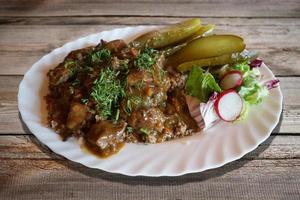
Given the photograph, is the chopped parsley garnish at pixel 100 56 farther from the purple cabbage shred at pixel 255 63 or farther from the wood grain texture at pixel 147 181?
the purple cabbage shred at pixel 255 63

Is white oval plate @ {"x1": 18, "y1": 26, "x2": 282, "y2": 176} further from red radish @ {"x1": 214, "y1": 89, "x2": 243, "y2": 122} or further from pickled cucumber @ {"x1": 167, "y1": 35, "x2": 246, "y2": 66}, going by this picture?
pickled cucumber @ {"x1": 167, "y1": 35, "x2": 246, "y2": 66}

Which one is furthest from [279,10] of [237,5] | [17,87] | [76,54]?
[17,87]

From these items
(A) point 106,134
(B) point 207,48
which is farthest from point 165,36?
(A) point 106,134

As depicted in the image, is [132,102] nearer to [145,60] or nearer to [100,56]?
[145,60]

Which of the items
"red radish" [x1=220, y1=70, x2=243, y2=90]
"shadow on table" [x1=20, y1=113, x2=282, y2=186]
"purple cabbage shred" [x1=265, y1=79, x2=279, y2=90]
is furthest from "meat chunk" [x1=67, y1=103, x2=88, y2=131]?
"purple cabbage shred" [x1=265, y1=79, x2=279, y2=90]

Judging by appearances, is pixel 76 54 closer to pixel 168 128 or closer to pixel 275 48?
pixel 168 128

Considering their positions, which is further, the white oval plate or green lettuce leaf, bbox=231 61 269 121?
green lettuce leaf, bbox=231 61 269 121
